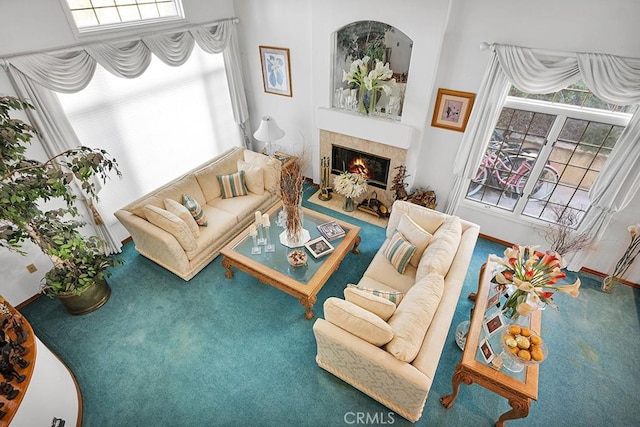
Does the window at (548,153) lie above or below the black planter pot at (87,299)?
above

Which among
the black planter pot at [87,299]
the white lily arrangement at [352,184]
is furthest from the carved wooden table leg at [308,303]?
the black planter pot at [87,299]

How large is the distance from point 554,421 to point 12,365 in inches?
163

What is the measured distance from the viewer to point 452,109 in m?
Answer: 3.93

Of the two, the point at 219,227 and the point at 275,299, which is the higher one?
the point at 219,227

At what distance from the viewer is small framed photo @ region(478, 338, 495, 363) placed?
7.82ft

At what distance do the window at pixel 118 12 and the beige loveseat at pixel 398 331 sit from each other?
380cm

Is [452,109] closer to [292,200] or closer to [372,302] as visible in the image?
[292,200]

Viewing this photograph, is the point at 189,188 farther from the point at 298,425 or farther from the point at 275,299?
the point at 298,425

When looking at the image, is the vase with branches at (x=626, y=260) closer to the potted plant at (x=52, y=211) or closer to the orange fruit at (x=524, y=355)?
the orange fruit at (x=524, y=355)

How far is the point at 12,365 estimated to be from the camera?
2240 mm

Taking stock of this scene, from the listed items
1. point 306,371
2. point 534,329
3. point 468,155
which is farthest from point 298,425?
point 468,155

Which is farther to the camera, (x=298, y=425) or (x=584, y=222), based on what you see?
(x=584, y=222)

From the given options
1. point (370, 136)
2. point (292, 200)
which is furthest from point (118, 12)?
point (370, 136)

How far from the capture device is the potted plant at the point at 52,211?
251cm
